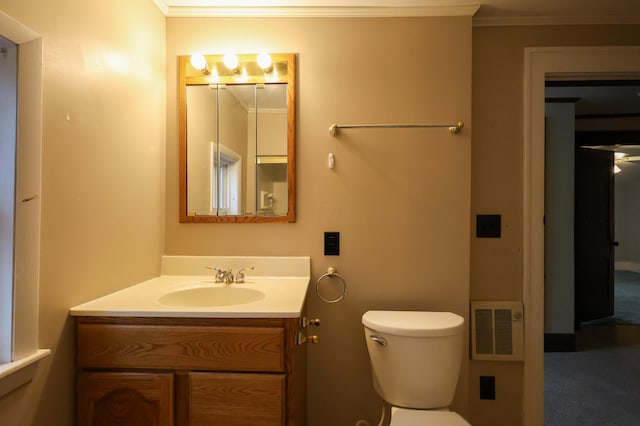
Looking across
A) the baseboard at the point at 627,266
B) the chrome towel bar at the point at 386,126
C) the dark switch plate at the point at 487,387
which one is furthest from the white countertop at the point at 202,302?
the baseboard at the point at 627,266

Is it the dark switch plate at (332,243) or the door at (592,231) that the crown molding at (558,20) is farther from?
the door at (592,231)

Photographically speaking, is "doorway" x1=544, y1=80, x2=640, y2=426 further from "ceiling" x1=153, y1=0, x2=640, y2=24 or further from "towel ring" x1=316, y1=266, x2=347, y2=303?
"towel ring" x1=316, y1=266, x2=347, y2=303

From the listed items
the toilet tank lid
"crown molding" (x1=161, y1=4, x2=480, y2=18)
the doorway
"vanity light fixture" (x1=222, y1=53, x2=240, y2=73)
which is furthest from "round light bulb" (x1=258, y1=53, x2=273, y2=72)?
the doorway

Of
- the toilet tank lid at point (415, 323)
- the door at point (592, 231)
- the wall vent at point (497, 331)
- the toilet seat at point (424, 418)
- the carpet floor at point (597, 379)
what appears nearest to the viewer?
the toilet seat at point (424, 418)

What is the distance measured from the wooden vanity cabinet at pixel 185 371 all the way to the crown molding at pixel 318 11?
146cm

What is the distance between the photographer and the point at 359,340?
1.62 meters

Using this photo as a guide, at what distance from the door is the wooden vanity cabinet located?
342cm

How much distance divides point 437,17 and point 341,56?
51cm

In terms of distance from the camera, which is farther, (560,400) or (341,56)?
(560,400)

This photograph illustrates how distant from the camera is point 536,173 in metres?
1.65

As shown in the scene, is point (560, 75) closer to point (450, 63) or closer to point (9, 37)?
point (450, 63)

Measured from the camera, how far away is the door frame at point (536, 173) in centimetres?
165

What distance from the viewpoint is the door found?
320cm

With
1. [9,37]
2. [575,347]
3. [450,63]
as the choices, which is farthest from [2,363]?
[575,347]
